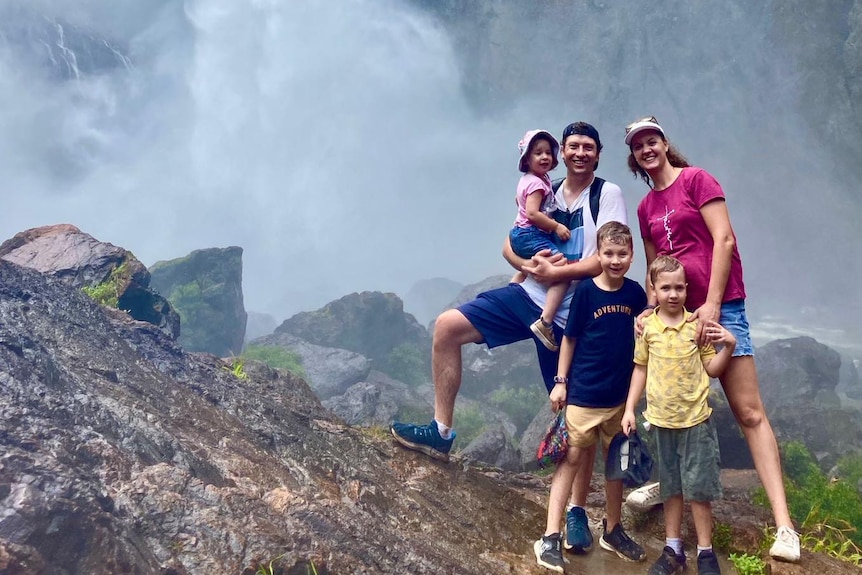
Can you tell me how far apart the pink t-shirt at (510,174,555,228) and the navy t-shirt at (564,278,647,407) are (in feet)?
2.38

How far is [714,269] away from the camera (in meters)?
3.29

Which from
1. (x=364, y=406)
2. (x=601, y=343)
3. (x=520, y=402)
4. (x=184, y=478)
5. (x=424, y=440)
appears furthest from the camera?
(x=520, y=402)

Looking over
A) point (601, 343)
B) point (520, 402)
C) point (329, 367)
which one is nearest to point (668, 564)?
point (601, 343)

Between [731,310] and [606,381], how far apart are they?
0.90 meters

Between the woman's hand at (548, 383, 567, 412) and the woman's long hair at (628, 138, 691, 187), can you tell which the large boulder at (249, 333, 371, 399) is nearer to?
the woman's hand at (548, 383, 567, 412)

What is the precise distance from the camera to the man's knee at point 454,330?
415cm

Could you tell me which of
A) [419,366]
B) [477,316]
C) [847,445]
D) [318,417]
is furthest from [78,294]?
[419,366]

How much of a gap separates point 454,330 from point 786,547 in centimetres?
251

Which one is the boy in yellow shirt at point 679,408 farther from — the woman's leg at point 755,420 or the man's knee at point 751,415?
the man's knee at point 751,415

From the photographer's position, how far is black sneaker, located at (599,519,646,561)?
3.64m

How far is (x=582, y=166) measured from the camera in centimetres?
375

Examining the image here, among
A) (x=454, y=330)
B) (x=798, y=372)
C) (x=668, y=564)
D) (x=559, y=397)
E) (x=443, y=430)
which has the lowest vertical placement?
(x=798, y=372)

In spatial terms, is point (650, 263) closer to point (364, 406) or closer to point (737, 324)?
point (737, 324)

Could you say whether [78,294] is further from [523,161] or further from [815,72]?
[815,72]
